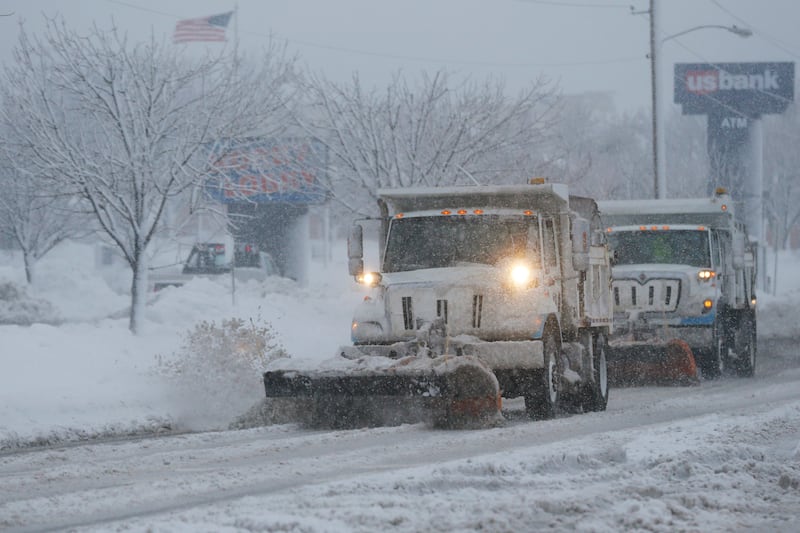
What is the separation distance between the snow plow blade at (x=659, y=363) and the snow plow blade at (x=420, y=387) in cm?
686

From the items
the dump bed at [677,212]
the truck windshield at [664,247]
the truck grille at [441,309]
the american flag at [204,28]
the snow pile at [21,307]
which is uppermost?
the american flag at [204,28]

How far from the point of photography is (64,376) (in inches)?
581

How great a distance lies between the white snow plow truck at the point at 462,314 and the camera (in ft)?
37.0

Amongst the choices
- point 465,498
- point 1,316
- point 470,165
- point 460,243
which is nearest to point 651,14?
point 470,165

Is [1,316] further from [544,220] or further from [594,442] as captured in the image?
[594,442]

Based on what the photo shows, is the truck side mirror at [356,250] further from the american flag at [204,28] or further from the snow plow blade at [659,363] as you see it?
the american flag at [204,28]

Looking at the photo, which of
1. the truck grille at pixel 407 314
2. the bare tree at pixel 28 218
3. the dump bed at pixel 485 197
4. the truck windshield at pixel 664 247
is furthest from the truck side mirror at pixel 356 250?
the bare tree at pixel 28 218

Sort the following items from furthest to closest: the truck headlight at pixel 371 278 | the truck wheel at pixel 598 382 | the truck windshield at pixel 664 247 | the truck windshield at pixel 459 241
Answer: the truck windshield at pixel 664 247 → the truck wheel at pixel 598 382 → the truck windshield at pixel 459 241 → the truck headlight at pixel 371 278

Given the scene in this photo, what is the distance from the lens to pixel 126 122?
67.4 feet

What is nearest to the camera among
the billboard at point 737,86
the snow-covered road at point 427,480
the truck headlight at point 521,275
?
the snow-covered road at point 427,480

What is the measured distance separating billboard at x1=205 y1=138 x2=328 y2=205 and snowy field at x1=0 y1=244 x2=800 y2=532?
5089 mm

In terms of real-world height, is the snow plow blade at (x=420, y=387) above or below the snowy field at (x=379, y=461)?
above

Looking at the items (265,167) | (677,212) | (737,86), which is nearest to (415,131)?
(265,167)

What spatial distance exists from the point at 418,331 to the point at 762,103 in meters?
59.3
